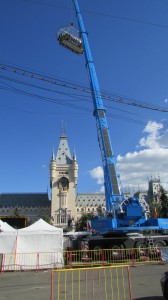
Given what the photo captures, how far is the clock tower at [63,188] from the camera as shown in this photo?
143375 millimetres

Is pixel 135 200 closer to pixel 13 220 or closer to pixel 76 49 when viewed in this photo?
pixel 76 49

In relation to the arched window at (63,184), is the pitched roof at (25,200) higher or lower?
lower

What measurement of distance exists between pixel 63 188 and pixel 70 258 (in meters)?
127

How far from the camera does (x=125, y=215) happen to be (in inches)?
949

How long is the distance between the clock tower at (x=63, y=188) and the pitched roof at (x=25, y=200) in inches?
828

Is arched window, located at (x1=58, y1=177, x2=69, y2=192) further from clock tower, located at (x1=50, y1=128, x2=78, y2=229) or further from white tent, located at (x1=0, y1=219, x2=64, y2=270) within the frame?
white tent, located at (x1=0, y1=219, x2=64, y2=270)

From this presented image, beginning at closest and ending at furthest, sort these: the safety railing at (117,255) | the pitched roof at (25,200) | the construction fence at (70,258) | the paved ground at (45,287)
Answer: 1. the paved ground at (45,287)
2. the construction fence at (70,258)
3. the safety railing at (117,255)
4. the pitched roof at (25,200)

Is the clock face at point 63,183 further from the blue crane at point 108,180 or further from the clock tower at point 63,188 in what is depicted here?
the blue crane at point 108,180

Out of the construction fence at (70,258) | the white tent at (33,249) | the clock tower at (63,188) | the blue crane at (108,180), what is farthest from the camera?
the clock tower at (63,188)

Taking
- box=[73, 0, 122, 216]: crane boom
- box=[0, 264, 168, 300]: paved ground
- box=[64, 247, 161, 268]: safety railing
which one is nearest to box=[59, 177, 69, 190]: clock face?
box=[73, 0, 122, 216]: crane boom

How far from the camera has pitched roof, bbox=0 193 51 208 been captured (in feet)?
538

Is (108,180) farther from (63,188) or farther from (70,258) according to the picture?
(63,188)

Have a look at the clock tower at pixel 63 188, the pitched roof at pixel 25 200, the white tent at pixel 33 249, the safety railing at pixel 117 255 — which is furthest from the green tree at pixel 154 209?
the pitched roof at pixel 25 200

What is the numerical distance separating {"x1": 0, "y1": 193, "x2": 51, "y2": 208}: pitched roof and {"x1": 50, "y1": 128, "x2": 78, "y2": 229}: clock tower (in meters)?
21.0
